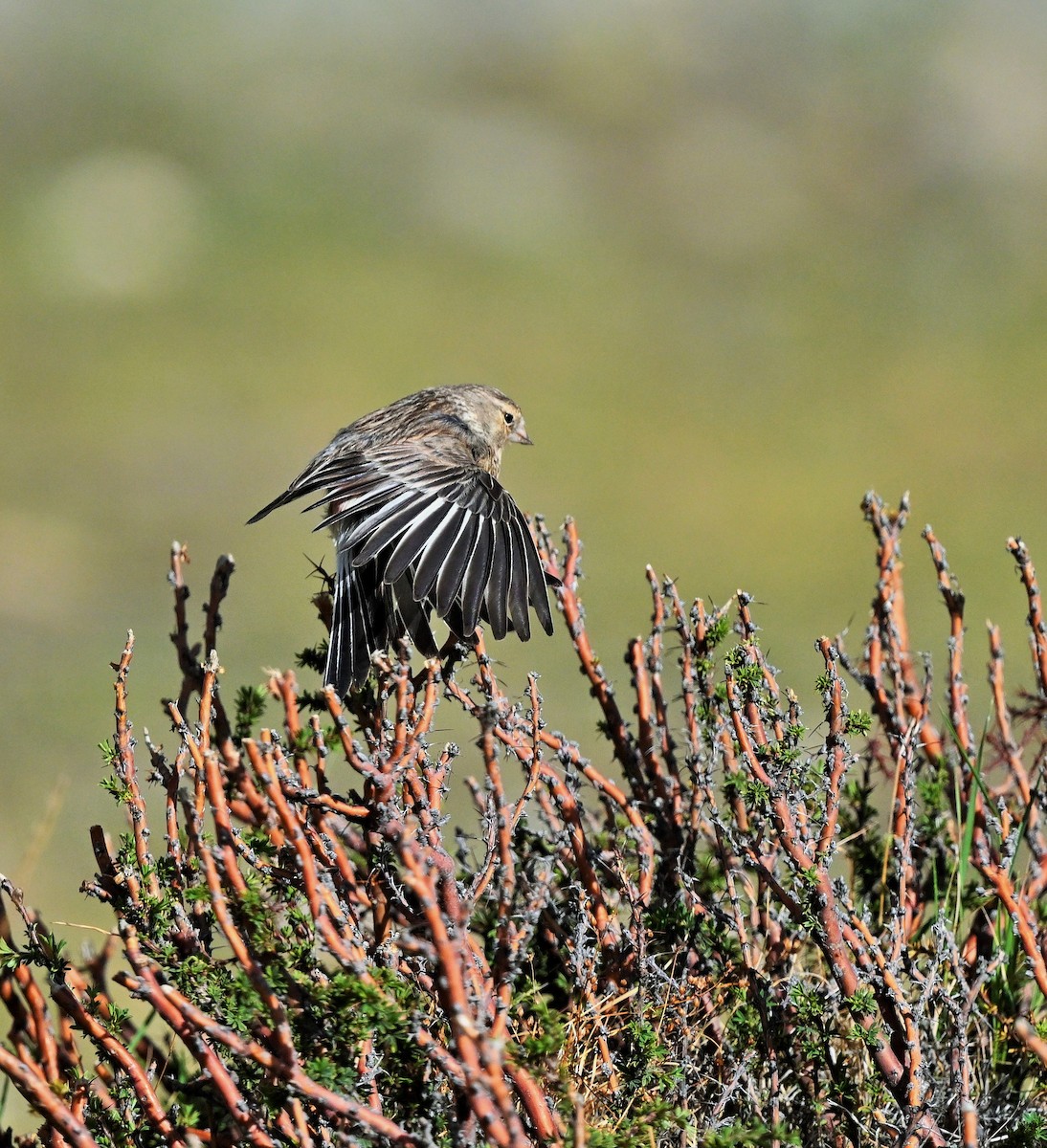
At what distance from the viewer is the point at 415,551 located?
10.6 ft

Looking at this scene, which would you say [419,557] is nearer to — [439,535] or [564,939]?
[439,535]

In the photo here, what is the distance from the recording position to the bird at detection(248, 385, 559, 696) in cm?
298

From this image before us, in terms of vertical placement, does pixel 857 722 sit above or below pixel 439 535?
below

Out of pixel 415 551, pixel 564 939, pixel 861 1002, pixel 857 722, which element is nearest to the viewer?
pixel 861 1002

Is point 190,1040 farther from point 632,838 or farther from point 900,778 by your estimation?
point 900,778

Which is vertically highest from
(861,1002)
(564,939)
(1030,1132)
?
(564,939)

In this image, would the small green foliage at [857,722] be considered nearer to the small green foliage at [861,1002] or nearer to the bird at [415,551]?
the small green foliage at [861,1002]

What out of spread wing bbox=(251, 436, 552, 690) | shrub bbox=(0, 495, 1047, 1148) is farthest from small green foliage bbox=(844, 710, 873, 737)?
spread wing bbox=(251, 436, 552, 690)

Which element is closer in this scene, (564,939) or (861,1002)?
(861,1002)

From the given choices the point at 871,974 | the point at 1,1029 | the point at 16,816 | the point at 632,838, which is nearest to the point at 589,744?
the point at 16,816

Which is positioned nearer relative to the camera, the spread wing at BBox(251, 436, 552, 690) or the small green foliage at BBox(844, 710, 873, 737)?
the small green foliage at BBox(844, 710, 873, 737)

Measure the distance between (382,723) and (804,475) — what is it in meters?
12.1

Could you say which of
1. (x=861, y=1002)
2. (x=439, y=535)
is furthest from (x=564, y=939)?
(x=439, y=535)

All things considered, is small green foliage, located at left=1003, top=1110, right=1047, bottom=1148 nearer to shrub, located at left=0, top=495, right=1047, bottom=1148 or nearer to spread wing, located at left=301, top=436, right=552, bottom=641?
shrub, located at left=0, top=495, right=1047, bottom=1148
